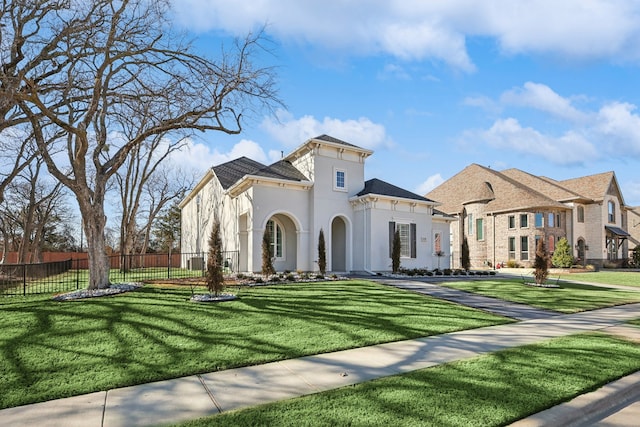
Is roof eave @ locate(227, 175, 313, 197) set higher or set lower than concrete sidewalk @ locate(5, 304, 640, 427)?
higher

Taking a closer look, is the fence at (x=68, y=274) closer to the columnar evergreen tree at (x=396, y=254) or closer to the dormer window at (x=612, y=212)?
the columnar evergreen tree at (x=396, y=254)

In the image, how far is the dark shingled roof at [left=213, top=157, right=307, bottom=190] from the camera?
1986 cm

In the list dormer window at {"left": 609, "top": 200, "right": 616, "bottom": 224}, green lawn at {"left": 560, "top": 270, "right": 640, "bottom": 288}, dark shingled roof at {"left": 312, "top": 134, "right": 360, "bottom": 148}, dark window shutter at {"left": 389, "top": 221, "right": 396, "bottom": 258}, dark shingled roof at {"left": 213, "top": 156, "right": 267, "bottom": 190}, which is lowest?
green lawn at {"left": 560, "top": 270, "right": 640, "bottom": 288}

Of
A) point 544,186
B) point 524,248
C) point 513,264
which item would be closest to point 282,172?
point 513,264

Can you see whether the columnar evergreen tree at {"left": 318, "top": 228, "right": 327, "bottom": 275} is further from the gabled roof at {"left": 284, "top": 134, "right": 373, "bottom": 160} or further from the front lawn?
the front lawn

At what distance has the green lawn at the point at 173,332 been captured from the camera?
17.5 feet

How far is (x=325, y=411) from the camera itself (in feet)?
13.2

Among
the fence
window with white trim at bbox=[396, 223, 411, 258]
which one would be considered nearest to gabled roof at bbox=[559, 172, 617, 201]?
window with white trim at bbox=[396, 223, 411, 258]

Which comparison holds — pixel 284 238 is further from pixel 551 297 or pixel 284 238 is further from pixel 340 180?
pixel 551 297

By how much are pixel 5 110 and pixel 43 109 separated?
4.56 feet

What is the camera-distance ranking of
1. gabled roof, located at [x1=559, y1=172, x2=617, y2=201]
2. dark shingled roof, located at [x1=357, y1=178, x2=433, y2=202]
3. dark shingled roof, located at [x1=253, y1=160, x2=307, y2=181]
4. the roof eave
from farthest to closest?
gabled roof, located at [x1=559, y1=172, x2=617, y2=201] → dark shingled roof, located at [x1=357, y1=178, x2=433, y2=202] → dark shingled roof, located at [x1=253, y1=160, x2=307, y2=181] → the roof eave

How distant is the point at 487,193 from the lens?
37.0 m

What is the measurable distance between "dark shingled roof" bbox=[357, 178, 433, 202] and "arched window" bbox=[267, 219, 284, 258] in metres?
4.65

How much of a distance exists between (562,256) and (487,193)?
839cm
